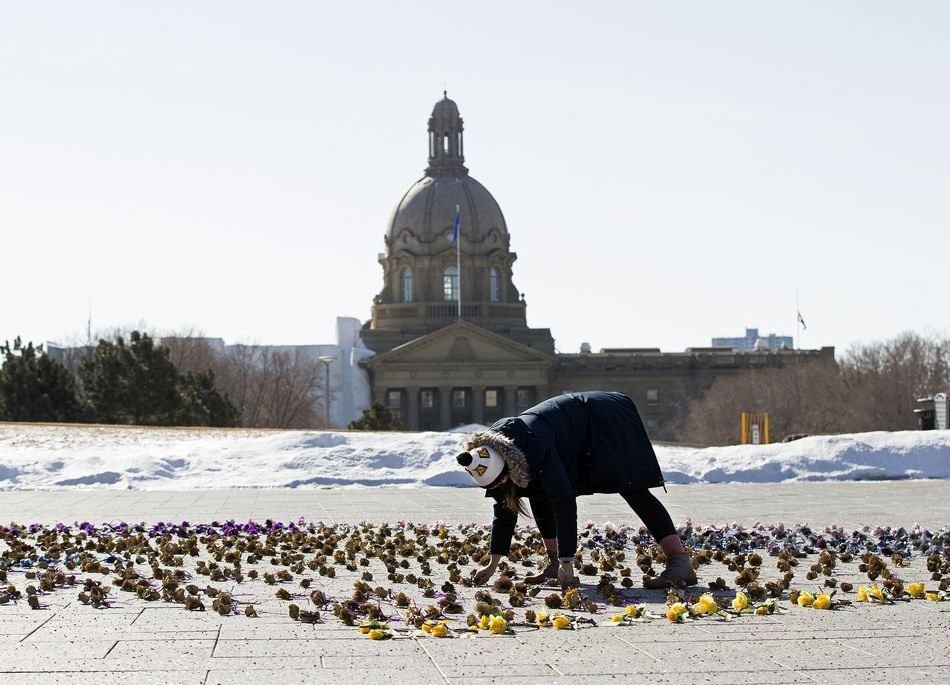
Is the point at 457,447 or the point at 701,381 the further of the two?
the point at 701,381

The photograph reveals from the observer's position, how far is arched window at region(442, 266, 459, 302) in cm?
10981

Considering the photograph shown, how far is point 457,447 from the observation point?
88.8 feet

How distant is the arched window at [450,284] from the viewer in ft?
360

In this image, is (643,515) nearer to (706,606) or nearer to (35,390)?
(706,606)

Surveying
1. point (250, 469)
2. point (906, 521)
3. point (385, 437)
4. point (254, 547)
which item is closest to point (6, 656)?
point (254, 547)

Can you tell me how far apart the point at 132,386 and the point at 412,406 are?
56.3 m

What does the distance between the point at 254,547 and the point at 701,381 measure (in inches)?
3844

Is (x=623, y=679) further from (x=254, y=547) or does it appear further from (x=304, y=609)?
(x=254, y=547)

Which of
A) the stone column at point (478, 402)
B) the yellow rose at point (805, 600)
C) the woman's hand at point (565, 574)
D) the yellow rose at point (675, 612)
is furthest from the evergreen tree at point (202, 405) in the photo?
the stone column at point (478, 402)

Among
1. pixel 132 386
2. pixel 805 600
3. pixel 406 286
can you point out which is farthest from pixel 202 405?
pixel 406 286

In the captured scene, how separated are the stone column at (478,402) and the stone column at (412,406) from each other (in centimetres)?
427

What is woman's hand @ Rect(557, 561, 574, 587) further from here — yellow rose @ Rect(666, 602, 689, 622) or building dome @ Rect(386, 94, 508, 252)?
building dome @ Rect(386, 94, 508, 252)

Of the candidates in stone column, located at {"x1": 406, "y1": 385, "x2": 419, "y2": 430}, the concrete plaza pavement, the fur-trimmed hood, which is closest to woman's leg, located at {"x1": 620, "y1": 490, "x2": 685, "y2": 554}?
the concrete plaza pavement

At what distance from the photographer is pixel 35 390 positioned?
47.6 metres
